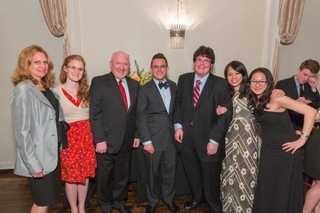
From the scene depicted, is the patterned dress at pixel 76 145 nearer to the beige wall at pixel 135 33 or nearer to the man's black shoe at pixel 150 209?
the man's black shoe at pixel 150 209

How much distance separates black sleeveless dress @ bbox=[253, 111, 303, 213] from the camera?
2.32m

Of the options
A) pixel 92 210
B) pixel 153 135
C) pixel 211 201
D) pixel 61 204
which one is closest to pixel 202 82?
pixel 153 135

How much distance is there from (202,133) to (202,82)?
541mm

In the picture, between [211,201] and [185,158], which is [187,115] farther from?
[211,201]

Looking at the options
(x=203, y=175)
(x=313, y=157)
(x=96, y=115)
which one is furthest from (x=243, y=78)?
(x=96, y=115)

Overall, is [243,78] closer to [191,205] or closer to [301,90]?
[301,90]

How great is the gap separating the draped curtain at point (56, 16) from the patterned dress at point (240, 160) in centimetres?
271

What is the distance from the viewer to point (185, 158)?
2.93 meters

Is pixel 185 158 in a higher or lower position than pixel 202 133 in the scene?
lower

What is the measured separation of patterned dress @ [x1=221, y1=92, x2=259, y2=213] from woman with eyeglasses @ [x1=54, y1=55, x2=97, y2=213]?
1.39m

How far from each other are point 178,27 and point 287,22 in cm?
187

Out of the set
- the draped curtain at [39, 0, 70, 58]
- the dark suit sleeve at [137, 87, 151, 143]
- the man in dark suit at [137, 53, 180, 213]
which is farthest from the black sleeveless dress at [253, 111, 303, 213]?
the draped curtain at [39, 0, 70, 58]

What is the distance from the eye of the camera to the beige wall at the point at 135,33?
3959 millimetres

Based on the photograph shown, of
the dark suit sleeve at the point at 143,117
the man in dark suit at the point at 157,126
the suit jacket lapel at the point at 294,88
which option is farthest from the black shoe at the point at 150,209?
the suit jacket lapel at the point at 294,88
